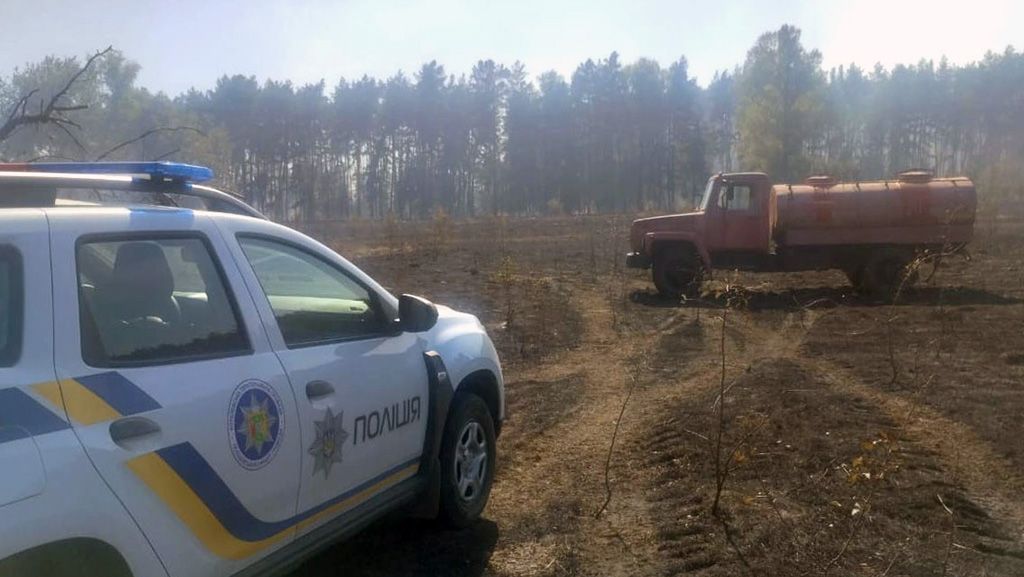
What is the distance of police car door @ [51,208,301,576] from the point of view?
2973mm

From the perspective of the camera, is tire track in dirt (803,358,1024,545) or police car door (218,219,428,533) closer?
police car door (218,219,428,533)

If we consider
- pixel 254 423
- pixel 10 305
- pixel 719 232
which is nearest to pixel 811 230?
pixel 719 232

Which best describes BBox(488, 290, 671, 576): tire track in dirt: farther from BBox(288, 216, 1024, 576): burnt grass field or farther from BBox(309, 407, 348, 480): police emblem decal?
BBox(309, 407, 348, 480): police emblem decal

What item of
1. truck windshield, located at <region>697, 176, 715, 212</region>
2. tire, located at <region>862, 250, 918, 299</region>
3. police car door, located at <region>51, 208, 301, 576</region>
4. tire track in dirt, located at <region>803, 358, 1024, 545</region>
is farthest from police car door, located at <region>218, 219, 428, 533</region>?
tire, located at <region>862, 250, 918, 299</region>

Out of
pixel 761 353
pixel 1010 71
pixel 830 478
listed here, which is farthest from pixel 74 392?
pixel 1010 71

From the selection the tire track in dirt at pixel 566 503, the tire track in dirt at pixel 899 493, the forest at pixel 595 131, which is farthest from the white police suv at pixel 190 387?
the forest at pixel 595 131

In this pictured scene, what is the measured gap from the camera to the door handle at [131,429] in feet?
9.64

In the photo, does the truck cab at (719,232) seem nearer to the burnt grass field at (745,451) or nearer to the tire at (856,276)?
the tire at (856,276)

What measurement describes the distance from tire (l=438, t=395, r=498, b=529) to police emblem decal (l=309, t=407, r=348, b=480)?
44.8 inches

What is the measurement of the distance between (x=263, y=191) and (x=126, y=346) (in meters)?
54.4

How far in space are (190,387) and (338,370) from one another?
0.93 metres

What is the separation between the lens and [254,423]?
3.52 m

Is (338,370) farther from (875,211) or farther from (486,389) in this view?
(875,211)

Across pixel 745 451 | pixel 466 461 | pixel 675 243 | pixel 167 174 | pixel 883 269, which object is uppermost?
pixel 167 174
